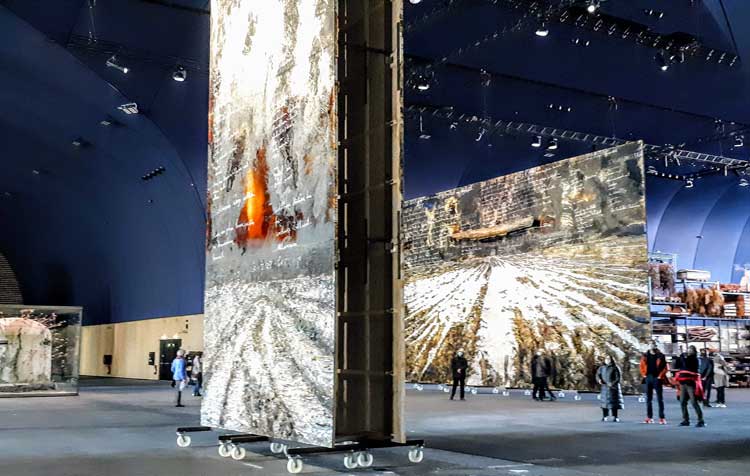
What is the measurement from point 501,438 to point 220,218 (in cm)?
551

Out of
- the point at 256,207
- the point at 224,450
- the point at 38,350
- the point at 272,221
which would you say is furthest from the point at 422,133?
the point at 224,450

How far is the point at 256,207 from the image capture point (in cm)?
1006

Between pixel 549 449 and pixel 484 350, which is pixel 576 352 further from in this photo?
pixel 549 449

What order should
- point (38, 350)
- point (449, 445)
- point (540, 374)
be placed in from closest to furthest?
1. point (449, 445)
2. point (540, 374)
3. point (38, 350)

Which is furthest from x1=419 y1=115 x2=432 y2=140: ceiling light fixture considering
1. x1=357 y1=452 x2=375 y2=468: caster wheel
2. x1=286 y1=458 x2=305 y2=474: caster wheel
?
x1=286 y1=458 x2=305 y2=474: caster wheel

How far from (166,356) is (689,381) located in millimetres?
23690

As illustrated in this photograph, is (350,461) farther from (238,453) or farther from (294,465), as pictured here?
(238,453)

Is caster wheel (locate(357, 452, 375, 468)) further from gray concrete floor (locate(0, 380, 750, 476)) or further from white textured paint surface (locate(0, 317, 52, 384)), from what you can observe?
white textured paint surface (locate(0, 317, 52, 384))

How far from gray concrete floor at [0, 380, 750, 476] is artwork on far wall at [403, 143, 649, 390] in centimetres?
275

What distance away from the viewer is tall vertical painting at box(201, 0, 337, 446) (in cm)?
871

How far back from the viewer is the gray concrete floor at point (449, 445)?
30.1 feet

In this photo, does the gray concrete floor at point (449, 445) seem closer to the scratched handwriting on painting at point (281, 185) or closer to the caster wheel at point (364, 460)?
the caster wheel at point (364, 460)

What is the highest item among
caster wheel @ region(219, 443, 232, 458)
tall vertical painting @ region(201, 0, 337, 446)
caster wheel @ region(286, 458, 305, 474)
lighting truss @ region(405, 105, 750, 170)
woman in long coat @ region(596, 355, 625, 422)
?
lighting truss @ region(405, 105, 750, 170)

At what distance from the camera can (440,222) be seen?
27500 millimetres
